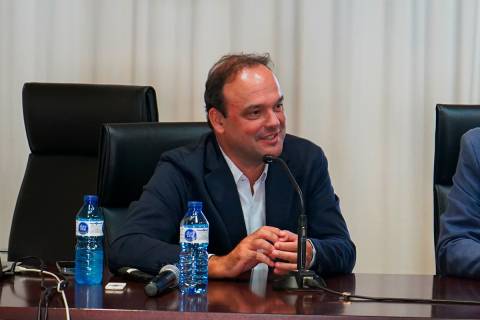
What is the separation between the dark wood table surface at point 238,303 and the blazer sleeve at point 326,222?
0.69ft

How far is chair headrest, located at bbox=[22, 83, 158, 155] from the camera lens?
3.02m

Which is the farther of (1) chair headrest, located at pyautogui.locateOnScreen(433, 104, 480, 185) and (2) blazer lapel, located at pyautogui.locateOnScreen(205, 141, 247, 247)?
(1) chair headrest, located at pyautogui.locateOnScreen(433, 104, 480, 185)

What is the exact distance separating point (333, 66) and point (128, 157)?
139 centimetres

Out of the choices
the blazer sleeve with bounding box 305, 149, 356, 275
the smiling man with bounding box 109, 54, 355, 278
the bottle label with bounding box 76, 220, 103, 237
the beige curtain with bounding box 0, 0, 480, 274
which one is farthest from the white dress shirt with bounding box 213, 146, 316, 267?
the beige curtain with bounding box 0, 0, 480, 274

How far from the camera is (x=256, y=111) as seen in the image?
2.48 metres

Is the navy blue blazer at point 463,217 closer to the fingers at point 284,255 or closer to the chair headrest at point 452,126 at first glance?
the chair headrest at point 452,126

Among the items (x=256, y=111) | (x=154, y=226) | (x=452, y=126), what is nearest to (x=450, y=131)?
(x=452, y=126)

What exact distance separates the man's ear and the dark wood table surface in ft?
2.01

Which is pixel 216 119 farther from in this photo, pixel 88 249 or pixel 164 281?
pixel 164 281

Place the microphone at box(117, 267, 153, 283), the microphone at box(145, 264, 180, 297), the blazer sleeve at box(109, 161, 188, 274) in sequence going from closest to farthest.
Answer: the microphone at box(145, 264, 180, 297) → the microphone at box(117, 267, 153, 283) → the blazer sleeve at box(109, 161, 188, 274)

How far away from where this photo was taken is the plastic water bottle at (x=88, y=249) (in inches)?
80.0

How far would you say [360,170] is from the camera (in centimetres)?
372

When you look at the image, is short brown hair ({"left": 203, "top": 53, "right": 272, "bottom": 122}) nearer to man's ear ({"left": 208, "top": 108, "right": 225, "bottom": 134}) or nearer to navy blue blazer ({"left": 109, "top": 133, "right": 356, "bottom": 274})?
man's ear ({"left": 208, "top": 108, "right": 225, "bottom": 134})

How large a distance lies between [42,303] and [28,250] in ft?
4.39
